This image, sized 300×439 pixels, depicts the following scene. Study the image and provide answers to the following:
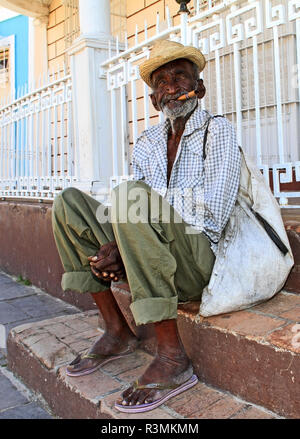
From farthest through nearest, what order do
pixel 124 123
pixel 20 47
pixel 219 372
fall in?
pixel 20 47 < pixel 124 123 < pixel 219 372

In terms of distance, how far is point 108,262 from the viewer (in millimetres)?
1857

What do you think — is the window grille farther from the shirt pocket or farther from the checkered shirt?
the shirt pocket

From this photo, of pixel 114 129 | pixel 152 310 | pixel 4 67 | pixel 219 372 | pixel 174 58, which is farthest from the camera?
pixel 4 67

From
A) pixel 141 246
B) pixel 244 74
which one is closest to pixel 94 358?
pixel 141 246

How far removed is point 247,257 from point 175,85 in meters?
0.95

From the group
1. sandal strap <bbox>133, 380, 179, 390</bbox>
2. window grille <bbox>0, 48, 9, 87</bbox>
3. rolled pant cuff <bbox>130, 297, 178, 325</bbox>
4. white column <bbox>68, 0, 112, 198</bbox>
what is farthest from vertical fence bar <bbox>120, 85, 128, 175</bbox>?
window grille <bbox>0, 48, 9, 87</bbox>

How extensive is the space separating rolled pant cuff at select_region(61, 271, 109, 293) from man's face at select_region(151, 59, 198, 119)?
3.02 feet

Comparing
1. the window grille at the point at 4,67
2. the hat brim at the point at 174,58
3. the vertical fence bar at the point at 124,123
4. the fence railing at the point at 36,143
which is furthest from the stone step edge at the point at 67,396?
the window grille at the point at 4,67

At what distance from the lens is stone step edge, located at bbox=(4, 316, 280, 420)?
62.6 inches

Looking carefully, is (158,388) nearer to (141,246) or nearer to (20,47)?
(141,246)

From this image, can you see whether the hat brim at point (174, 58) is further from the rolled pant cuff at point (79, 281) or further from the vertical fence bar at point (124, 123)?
the vertical fence bar at point (124, 123)

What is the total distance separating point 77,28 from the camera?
7.23 m
